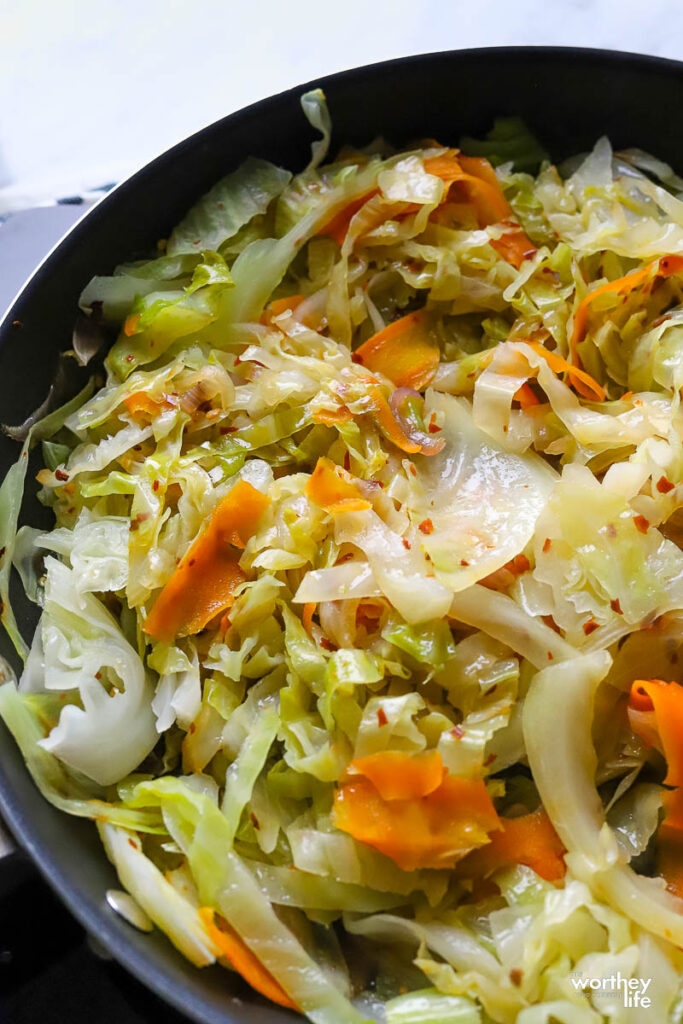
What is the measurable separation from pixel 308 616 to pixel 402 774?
0.25 metres

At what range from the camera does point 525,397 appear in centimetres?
132

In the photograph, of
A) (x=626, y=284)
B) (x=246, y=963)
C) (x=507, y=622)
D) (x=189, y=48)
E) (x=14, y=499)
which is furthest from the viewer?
(x=189, y=48)

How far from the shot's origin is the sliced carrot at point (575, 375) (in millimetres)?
1327

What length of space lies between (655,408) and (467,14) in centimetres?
151

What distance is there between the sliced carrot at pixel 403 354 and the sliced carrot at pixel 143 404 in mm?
325

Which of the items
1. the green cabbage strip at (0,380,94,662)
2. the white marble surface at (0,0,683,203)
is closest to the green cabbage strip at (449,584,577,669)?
the green cabbage strip at (0,380,94,662)

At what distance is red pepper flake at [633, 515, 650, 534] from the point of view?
1.13m

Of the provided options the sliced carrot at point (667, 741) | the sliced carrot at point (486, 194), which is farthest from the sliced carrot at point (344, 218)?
the sliced carrot at point (667, 741)

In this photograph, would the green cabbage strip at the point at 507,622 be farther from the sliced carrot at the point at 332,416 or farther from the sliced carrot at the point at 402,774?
the sliced carrot at the point at 332,416

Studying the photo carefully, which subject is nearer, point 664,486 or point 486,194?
point 664,486

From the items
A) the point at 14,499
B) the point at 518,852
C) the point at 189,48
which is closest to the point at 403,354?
the point at 14,499

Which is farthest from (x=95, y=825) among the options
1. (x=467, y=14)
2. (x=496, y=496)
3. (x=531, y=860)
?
(x=467, y=14)

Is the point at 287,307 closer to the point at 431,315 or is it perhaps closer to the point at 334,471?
the point at 431,315

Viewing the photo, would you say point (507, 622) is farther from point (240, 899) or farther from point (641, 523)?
point (240, 899)
